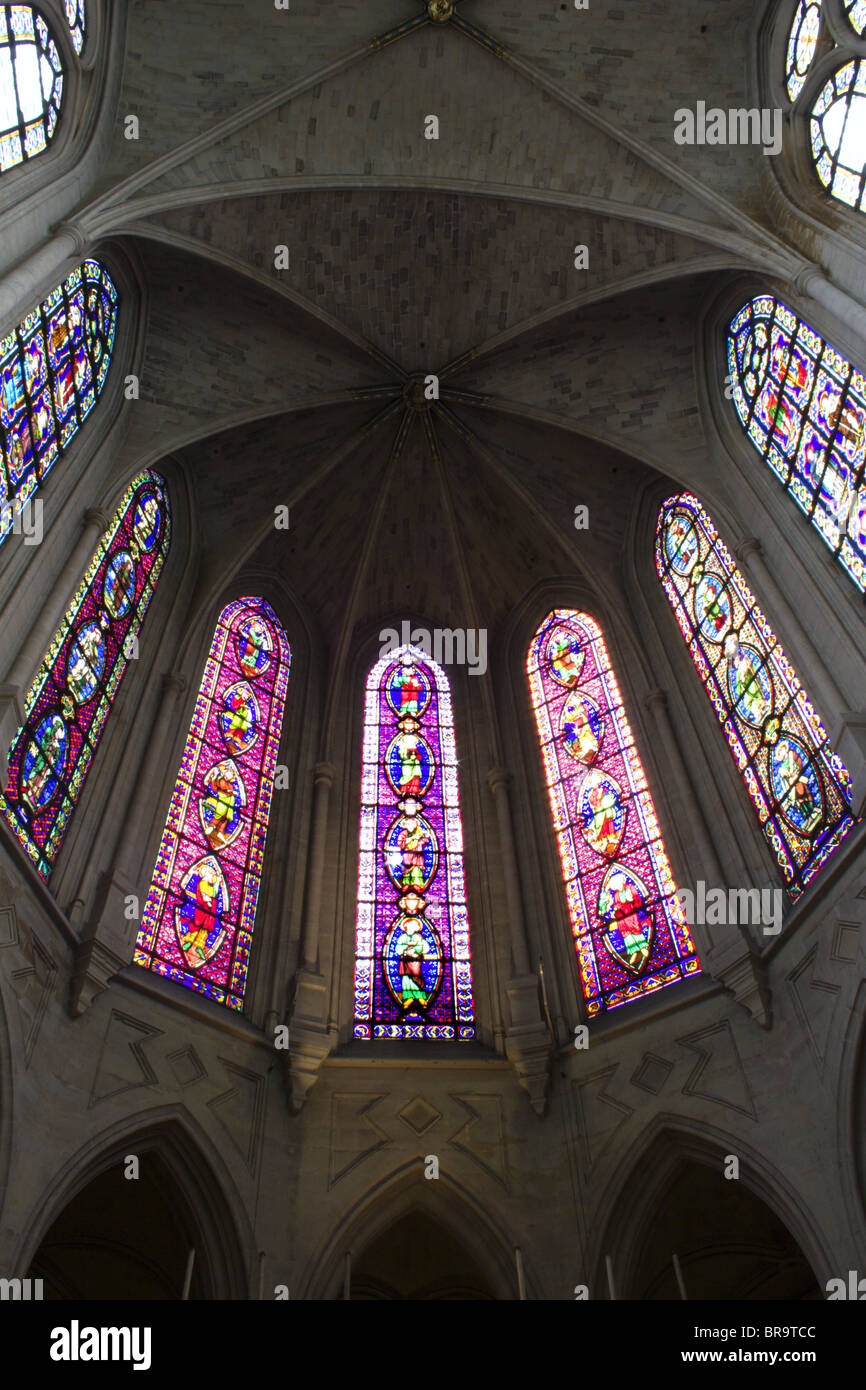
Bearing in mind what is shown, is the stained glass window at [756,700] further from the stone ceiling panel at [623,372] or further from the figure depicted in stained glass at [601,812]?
the figure depicted in stained glass at [601,812]

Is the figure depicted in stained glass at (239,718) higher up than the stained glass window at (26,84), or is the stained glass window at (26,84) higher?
the stained glass window at (26,84)

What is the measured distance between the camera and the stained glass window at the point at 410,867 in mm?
11672

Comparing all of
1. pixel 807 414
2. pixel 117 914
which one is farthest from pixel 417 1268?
pixel 807 414

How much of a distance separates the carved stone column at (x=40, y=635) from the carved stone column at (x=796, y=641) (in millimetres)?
6501

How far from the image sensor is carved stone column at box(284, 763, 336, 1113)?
34.0 feet

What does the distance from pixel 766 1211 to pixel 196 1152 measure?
499 centimetres

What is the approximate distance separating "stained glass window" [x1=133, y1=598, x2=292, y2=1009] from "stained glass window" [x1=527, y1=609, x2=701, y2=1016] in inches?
135

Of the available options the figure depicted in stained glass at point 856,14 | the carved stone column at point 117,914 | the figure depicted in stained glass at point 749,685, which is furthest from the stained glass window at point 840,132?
the carved stone column at point 117,914

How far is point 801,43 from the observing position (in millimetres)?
11672

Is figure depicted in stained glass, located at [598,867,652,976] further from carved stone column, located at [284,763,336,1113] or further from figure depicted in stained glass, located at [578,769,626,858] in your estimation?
carved stone column, located at [284,763,336,1113]

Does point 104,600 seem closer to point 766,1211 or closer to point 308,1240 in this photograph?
point 308,1240

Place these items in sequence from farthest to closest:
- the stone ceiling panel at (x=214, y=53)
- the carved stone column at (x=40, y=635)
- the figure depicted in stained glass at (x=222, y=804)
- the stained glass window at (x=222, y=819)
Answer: the figure depicted in stained glass at (x=222, y=804)
the stone ceiling panel at (x=214, y=53)
the stained glass window at (x=222, y=819)
the carved stone column at (x=40, y=635)
